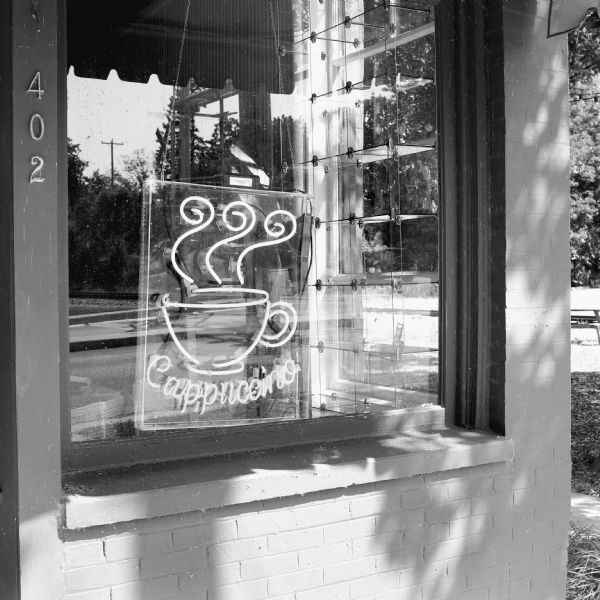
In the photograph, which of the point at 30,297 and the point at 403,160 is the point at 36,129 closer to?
the point at 30,297

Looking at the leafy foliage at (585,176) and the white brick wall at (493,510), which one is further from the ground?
the leafy foliage at (585,176)

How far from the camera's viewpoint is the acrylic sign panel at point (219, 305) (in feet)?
11.0

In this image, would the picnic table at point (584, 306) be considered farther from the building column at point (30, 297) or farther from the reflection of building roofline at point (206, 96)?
the building column at point (30, 297)

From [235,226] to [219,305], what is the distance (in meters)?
0.33

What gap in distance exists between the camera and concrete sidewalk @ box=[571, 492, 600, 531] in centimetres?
538

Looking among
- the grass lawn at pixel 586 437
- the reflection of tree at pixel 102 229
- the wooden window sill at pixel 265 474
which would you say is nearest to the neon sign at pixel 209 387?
the wooden window sill at pixel 265 474

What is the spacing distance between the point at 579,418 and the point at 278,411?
671 centimetres

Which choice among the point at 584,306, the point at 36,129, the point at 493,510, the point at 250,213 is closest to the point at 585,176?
the point at 584,306

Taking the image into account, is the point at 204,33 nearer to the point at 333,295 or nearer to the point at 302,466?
the point at 333,295

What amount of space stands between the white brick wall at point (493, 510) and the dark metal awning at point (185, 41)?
Answer: 1.04 m

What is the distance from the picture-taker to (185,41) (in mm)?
3539

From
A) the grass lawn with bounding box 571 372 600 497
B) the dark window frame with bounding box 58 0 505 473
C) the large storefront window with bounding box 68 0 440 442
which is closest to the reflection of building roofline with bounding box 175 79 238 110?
the large storefront window with bounding box 68 0 440 442

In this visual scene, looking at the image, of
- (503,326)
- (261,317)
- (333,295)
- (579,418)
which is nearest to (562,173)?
(503,326)

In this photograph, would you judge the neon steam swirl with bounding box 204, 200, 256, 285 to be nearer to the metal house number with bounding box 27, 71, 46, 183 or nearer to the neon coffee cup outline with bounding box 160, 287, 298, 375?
the neon coffee cup outline with bounding box 160, 287, 298, 375
